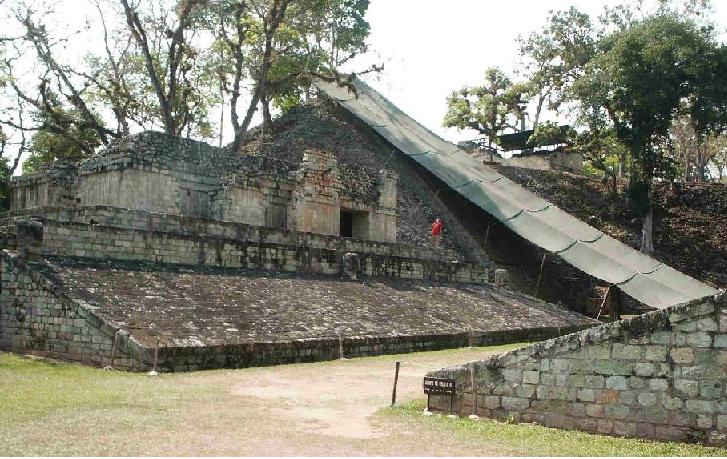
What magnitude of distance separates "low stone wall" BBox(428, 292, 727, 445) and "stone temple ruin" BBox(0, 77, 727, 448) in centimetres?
1

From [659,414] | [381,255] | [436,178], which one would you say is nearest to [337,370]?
[659,414]

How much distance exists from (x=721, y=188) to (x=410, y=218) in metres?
18.2

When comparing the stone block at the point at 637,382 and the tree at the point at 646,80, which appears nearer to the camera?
the stone block at the point at 637,382

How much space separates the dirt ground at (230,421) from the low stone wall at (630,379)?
3.61 feet

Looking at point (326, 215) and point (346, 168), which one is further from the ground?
point (346, 168)

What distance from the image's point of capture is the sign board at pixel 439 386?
7.93 m

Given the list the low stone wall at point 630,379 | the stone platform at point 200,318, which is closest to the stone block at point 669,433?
the low stone wall at point 630,379

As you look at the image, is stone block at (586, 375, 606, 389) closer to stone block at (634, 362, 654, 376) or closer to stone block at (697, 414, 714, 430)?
stone block at (634, 362, 654, 376)

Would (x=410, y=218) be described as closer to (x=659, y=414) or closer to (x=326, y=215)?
(x=326, y=215)

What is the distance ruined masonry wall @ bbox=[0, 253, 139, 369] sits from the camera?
11078 mm

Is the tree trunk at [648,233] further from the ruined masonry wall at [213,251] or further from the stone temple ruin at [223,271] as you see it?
the ruined masonry wall at [213,251]

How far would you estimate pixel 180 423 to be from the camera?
7074mm

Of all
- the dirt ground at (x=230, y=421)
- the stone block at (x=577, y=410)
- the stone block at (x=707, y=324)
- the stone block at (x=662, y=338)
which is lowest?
the dirt ground at (x=230, y=421)

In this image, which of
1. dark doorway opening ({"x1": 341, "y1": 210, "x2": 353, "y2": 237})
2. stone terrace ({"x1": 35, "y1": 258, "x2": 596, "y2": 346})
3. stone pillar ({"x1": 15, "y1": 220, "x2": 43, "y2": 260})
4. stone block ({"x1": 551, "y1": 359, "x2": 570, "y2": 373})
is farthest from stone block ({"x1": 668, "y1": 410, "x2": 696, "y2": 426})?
dark doorway opening ({"x1": 341, "y1": 210, "x2": 353, "y2": 237})
